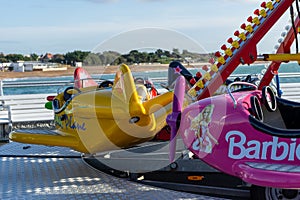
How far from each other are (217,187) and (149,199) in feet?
2.39

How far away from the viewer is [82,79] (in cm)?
613

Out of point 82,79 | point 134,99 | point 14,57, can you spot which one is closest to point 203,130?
point 134,99

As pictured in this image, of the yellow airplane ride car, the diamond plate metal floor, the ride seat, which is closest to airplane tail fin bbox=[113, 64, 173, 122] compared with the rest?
the yellow airplane ride car

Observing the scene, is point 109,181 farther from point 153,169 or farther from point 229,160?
point 229,160

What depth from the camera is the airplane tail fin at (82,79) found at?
20.1 ft

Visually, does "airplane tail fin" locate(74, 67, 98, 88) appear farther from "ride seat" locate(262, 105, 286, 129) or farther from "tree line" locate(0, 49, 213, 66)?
"ride seat" locate(262, 105, 286, 129)

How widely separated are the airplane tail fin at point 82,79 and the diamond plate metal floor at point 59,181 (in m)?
0.95

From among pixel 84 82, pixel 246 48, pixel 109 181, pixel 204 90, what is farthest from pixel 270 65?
pixel 109 181

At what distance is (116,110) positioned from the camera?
16.4 ft

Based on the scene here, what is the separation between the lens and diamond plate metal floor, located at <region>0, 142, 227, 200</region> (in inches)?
175

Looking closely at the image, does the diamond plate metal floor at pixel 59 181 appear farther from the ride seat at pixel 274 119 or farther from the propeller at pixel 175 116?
the ride seat at pixel 274 119

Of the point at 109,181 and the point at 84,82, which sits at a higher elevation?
the point at 84,82

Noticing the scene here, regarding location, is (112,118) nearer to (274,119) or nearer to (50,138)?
(50,138)

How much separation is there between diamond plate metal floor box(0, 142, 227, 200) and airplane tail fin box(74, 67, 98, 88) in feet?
3.11
